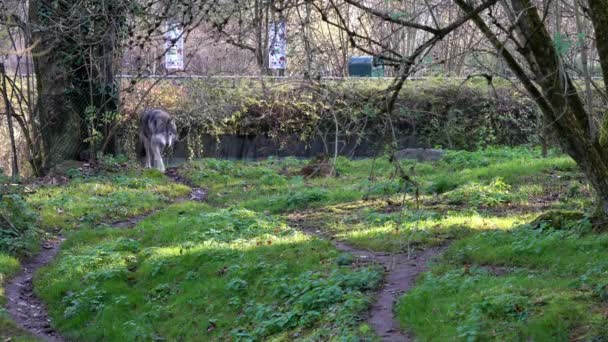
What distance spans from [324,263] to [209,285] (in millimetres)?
1563

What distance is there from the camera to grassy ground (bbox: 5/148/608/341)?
7902mm

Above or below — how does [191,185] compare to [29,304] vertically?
above

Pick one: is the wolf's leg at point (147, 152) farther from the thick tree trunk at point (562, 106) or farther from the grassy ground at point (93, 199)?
the thick tree trunk at point (562, 106)

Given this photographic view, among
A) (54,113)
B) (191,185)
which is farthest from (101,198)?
(54,113)

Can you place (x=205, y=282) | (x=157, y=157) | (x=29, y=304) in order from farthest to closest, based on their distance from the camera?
(x=157, y=157)
(x=29, y=304)
(x=205, y=282)

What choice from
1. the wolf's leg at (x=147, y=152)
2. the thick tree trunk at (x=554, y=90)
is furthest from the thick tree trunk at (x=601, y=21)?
the wolf's leg at (x=147, y=152)

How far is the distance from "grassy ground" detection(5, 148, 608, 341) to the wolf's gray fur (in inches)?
173

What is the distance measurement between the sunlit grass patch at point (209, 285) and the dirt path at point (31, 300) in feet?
0.50

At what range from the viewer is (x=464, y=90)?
26.0m

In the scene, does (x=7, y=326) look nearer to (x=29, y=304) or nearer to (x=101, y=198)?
(x=29, y=304)

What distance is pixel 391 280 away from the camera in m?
9.64

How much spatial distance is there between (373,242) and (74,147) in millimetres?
11900

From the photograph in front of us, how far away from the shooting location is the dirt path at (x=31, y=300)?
33.8 ft

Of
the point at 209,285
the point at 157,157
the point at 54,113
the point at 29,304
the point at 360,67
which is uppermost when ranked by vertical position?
the point at 360,67
